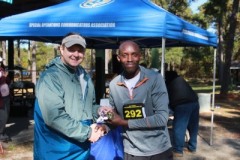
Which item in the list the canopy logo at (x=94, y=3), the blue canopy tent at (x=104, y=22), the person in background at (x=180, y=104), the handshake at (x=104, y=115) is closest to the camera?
the handshake at (x=104, y=115)

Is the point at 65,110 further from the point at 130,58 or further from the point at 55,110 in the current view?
the point at 130,58

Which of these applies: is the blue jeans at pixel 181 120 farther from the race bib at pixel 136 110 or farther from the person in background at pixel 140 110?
the race bib at pixel 136 110

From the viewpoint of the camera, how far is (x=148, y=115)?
8.63ft

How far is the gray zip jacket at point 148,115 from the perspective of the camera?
8.46ft

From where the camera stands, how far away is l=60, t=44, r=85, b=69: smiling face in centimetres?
245

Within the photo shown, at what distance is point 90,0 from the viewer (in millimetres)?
6254

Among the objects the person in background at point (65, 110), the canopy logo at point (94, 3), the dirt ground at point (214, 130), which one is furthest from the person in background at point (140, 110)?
the dirt ground at point (214, 130)

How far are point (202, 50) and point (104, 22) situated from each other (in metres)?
43.0

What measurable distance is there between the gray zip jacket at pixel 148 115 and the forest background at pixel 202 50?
10.1m

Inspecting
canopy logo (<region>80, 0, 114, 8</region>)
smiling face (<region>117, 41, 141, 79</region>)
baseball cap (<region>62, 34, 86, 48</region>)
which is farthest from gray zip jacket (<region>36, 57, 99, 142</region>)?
canopy logo (<region>80, 0, 114, 8</region>)

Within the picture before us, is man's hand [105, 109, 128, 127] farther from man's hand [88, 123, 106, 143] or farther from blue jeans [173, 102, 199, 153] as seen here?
blue jeans [173, 102, 199, 153]

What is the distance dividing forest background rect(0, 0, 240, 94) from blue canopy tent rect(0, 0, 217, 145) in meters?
6.91

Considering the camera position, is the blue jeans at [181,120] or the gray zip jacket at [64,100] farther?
the blue jeans at [181,120]

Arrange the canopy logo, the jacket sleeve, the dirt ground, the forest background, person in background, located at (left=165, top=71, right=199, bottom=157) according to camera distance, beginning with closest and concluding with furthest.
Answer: the jacket sleeve, the canopy logo, person in background, located at (left=165, top=71, right=199, bottom=157), the dirt ground, the forest background
